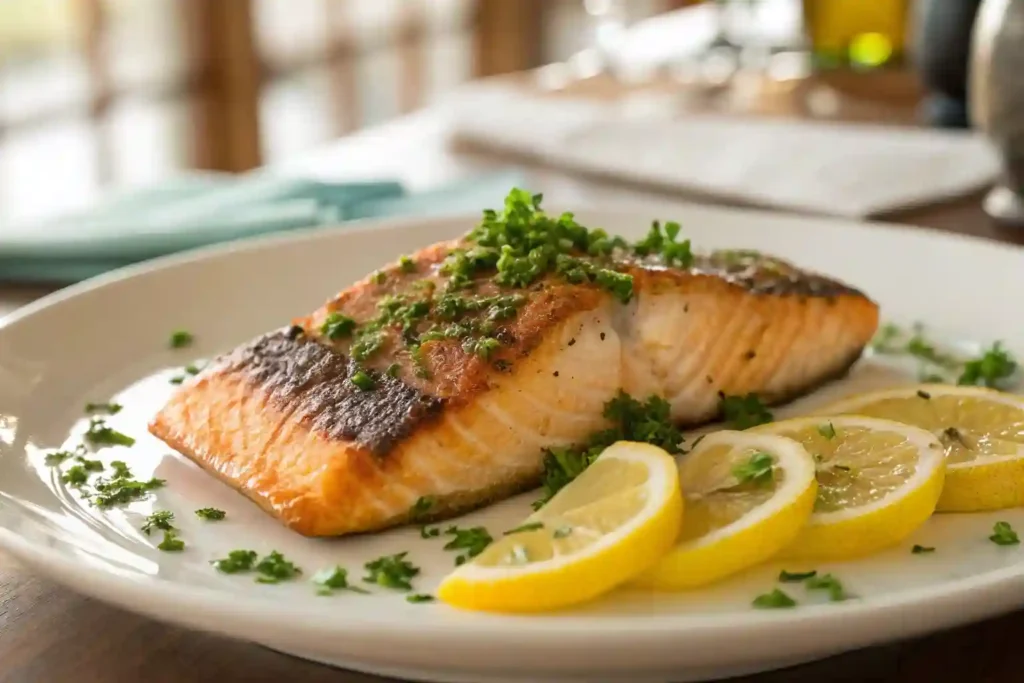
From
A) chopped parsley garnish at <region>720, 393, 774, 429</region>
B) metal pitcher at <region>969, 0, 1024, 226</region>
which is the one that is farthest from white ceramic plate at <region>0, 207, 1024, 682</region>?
metal pitcher at <region>969, 0, 1024, 226</region>

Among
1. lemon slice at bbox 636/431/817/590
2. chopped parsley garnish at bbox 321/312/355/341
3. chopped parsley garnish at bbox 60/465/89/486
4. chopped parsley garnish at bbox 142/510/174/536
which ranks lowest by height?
chopped parsley garnish at bbox 142/510/174/536

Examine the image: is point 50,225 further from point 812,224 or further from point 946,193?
point 946,193

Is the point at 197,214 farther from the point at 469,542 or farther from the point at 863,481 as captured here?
the point at 863,481

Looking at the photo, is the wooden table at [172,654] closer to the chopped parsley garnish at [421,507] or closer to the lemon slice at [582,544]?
the lemon slice at [582,544]

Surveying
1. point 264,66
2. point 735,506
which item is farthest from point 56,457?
point 264,66

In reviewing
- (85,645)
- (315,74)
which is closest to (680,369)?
(85,645)

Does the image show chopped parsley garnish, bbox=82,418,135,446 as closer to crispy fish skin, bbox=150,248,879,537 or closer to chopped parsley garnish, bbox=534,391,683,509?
crispy fish skin, bbox=150,248,879,537
